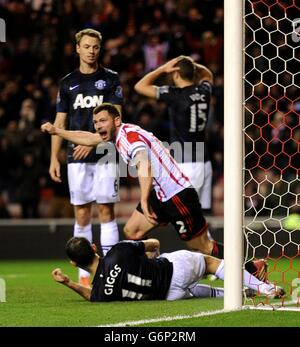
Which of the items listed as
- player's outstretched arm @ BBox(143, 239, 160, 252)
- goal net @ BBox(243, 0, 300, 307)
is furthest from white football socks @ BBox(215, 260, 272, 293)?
goal net @ BBox(243, 0, 300, 307)

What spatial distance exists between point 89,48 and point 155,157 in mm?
1510

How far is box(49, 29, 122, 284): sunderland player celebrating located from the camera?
32.7ft

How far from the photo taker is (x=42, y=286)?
982cm

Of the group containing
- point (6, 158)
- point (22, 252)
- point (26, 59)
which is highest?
point (26, 59)

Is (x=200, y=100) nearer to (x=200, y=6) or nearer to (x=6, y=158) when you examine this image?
(x=6, y=158)

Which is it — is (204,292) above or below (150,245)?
below

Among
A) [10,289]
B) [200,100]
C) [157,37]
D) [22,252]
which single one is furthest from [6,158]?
[10,289]

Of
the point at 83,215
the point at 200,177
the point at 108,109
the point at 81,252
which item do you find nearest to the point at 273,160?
the point at 200,177

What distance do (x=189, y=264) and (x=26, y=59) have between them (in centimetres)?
907

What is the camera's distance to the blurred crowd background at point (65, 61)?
47.3ft

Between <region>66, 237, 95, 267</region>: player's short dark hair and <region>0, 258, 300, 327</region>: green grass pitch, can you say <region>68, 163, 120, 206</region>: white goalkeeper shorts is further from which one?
<region>66, 237, 95, 267</region>: player's short dark hair

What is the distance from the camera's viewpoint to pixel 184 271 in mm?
7824

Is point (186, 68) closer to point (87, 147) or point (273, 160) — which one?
point (87, 147)

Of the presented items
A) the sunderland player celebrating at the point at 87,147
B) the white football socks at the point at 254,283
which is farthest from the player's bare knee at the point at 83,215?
the white football socks at the point at 254,283
